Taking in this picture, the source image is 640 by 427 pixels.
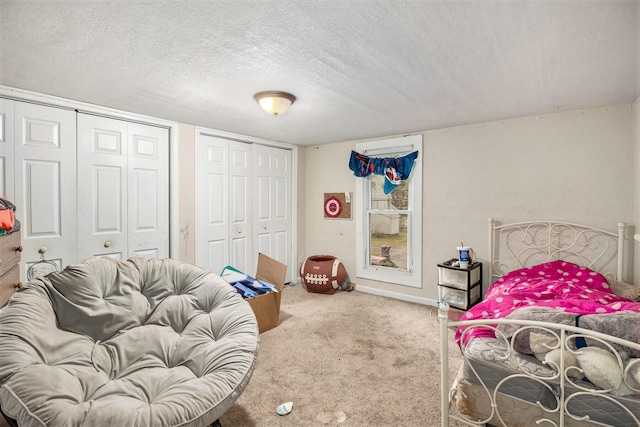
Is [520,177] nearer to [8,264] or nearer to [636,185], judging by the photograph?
[636,185]

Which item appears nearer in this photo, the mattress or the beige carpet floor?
the mattress

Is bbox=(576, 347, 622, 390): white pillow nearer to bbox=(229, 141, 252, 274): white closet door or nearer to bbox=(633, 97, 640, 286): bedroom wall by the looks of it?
bbox=(633, 97, 640, 286): bedroom wall

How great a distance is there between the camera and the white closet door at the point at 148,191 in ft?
10.6

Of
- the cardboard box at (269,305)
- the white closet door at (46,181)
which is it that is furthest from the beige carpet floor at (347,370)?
the white closet door at (46,181)

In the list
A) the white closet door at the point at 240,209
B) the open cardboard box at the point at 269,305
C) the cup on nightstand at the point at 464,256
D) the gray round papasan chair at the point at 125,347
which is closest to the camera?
the gray round papasan chair at the point at 125,347

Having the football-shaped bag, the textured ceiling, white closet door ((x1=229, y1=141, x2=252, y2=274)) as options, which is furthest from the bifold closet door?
the football-shaped bag

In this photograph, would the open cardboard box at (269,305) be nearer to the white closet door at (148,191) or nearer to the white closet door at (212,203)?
the white closet door at (212,203)

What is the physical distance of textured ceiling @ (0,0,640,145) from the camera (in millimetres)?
1495

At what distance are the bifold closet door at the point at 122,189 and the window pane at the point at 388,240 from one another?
105 inches

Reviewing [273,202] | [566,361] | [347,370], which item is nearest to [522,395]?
[566,361]

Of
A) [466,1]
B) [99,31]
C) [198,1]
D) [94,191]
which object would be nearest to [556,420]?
[466,1]

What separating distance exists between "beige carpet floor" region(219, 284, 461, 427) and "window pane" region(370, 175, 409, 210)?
4.40 feet

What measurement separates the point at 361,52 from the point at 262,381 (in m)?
2.29

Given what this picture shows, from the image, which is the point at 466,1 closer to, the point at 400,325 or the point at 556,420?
the point at 556,420
